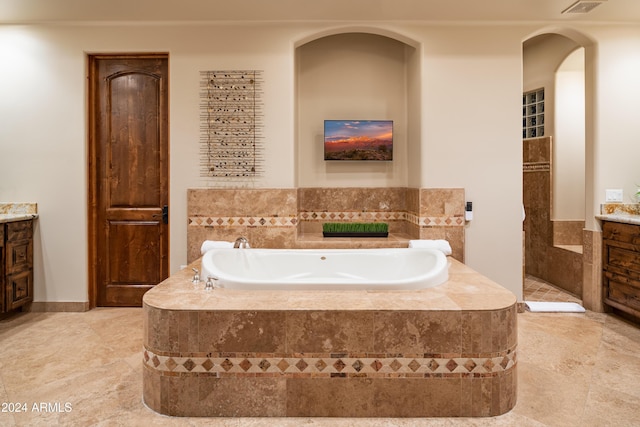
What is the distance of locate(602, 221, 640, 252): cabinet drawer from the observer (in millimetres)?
3295

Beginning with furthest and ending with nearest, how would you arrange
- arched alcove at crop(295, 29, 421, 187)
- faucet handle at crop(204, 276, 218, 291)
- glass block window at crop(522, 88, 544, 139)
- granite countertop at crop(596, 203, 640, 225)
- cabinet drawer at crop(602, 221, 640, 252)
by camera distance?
1. glass block window at crop(522, 88, 544, 139)
2. arched alcove at crop(295, 29, 421, 187)
3. granite countertop at crop(596, 203, 640, 225)
4. cabinet drawer at crop(602, 221, 640, 252)
5. faucet handle at crop(204, 276, 218, 291)

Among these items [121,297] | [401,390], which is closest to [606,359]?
[401,390]

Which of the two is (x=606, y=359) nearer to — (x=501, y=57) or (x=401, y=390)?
(x=401, y=390)

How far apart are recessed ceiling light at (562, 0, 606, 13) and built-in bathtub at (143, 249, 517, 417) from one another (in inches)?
102

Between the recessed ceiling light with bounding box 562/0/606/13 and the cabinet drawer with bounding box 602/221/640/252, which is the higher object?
the recessed ceiling light with bounding box 562/0/606/13

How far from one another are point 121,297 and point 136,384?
1.69 meters

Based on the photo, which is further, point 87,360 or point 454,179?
point 454,179

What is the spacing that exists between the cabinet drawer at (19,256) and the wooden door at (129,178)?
49 cm

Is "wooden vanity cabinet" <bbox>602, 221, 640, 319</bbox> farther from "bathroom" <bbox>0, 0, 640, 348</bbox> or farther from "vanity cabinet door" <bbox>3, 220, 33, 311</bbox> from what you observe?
"vanity cabinet door" <bbox>3, 220, 33, 311</bbox>

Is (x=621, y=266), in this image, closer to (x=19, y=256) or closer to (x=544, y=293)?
(x=544, y=293)

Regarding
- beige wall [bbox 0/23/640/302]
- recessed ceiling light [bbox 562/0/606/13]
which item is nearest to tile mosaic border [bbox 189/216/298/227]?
beige wall [bbox 0/23/640/302]

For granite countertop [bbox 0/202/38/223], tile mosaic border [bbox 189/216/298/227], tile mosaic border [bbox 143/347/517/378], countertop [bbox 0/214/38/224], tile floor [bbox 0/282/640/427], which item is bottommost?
tile floor [bbox 0/282/640/427]

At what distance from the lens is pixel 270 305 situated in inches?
81.6

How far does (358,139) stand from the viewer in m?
4.13
